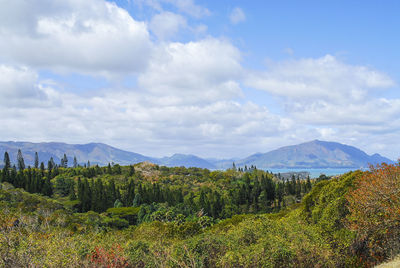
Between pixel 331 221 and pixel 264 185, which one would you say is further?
pixel 264 185

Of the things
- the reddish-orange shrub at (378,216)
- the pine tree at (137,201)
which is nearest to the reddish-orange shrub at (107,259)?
the reddish-orange shrub at (378,216)

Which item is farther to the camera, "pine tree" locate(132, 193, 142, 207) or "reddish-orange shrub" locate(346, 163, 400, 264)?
"pine tree" locate(132, 193, 142, 207)

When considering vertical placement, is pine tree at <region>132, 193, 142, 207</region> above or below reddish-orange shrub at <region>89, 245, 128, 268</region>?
below

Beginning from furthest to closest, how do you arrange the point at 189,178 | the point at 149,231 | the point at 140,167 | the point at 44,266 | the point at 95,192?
the point at 140,167
the point at 189,178
the point at 95,192
the point at 149,231
the point at 44,266

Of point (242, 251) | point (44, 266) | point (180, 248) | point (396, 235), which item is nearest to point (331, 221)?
point (396, 235)

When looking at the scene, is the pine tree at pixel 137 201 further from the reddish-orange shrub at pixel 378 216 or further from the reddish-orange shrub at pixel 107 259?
the reddish-orange shrub at pixel 378 216

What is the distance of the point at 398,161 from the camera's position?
77.5 ft

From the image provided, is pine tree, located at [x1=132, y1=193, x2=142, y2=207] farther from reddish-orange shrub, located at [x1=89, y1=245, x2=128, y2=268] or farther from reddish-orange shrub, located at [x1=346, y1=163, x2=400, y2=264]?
reddish-orange shrub, located at [x1=346, y1=163, x2=400, y2=264]

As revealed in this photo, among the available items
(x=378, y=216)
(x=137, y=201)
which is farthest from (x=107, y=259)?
(x=137, y=201)

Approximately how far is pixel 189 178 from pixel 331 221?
14370 cm

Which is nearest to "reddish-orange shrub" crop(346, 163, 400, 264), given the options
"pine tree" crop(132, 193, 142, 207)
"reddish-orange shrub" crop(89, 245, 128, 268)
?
"reddish-orange shrub" crop(89, 245, 128, 268)

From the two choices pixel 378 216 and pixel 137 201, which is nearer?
pixel 378 216

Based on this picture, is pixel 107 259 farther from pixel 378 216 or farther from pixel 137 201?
pixel 137 201

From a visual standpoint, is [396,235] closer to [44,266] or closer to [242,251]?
[242,251]
